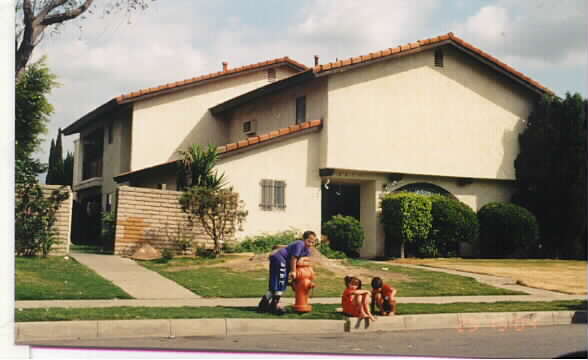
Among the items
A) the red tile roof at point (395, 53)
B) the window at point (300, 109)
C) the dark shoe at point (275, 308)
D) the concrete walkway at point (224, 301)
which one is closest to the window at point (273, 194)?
the window at point (300, 109)

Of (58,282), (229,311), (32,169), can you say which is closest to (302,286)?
(229,311)

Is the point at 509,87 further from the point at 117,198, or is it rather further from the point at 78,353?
the point at 78,353

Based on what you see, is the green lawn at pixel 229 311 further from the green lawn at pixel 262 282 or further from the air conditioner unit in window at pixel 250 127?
the air conditioner unit in window at pixel 250 127

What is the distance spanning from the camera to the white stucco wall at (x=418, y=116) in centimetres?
1664

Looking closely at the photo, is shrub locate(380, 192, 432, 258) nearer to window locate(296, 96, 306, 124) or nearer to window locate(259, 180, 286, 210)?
window locate(259, 180, 286, 210)

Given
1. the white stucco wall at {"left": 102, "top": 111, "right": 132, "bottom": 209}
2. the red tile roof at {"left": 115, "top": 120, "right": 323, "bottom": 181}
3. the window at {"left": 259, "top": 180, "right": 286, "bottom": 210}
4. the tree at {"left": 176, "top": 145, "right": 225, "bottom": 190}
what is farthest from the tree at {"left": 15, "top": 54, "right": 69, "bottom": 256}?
the window at {"left": 259, "top": 180, "right": 286, "bottom": 210}

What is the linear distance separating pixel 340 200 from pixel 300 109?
2.39 m

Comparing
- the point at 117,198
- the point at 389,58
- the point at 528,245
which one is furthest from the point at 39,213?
the point at 528,245

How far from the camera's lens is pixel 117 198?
47.4 ft

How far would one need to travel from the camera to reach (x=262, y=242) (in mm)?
15492

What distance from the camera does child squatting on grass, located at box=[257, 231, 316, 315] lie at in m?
9.16

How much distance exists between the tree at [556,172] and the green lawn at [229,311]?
5.49 metres

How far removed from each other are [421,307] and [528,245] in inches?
294

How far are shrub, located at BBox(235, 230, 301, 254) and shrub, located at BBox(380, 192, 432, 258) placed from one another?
2465 millimetres
